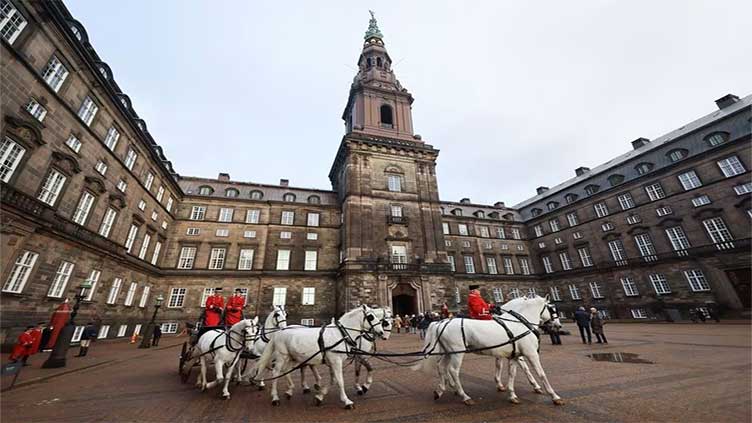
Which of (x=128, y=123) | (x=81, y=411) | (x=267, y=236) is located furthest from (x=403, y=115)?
(x=81, y=411)

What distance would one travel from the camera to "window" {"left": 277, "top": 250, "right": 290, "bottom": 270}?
30.8 metres

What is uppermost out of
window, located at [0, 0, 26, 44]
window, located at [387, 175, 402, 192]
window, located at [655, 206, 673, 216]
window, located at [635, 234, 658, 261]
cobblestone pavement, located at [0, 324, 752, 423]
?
window, located at [387, 175, 402, 192]

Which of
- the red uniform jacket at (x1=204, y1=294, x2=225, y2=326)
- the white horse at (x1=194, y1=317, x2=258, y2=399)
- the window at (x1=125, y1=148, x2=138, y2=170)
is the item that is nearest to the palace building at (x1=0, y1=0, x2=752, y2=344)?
the window at (x1=125, y1=148, x2=138, y2=170)

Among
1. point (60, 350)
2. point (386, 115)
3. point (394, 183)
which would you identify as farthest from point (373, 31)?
point (60, 350)

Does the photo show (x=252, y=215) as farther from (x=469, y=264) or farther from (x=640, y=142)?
(x=640, y=142)

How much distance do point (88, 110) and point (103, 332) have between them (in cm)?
1499

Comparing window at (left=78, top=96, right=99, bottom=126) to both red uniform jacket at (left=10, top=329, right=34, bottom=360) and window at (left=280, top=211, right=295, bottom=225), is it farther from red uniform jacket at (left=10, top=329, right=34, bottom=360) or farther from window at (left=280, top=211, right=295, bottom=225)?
window at (left=280, top=211, right=295, bottom=225)

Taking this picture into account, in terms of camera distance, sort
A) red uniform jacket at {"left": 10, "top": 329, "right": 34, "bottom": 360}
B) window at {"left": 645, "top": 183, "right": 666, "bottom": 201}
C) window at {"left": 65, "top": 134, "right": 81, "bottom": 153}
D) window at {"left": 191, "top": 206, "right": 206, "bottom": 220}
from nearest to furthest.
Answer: red uniform jacket at {"left": 10, "top": 329, "right": 34, "bottom": 360}, window at {"left": 65, "top": 134, "right": 81, "bottom": 153}, window at {"left": 645, "top": 183, "right": 666, "bottom": 201}, window at {"left": 191, "top": 206, "right": 206, "bottom": 220}

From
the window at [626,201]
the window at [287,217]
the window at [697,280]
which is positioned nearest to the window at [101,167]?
the window at [287,217]

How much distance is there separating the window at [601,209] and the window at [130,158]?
49654 mm

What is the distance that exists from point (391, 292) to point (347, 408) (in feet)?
70.5

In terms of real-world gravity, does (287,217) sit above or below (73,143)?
above

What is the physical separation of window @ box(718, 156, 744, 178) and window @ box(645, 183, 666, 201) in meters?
4.52

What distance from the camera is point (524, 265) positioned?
1613 inches
